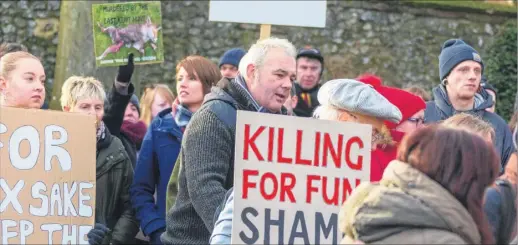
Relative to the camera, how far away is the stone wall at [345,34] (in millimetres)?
16562

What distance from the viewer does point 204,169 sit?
Answer: 616cm

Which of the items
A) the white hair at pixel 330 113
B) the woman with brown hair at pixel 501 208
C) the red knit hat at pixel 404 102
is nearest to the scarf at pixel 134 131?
the red knit hat at pixel 404 102

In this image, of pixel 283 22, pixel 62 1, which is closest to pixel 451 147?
pixel 283 22

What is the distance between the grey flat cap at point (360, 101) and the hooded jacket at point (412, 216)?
187cm

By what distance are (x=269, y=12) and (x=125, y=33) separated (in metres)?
1.05

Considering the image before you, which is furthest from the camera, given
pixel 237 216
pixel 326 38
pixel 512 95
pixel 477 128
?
pixel 326 38

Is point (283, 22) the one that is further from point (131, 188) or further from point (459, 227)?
point (459, 227)

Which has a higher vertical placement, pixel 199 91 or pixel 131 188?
pixel 199 91

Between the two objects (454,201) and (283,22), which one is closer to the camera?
(454,201)

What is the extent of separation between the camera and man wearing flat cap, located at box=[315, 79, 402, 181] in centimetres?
602

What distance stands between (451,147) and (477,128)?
1.68 m

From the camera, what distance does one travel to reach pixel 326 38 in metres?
17.4

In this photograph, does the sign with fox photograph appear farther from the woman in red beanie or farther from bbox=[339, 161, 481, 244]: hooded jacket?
bbox=[339, 161, 481, 244]: hooded jacket

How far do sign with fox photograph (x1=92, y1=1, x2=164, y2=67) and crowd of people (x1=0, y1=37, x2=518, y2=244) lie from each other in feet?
0.83
